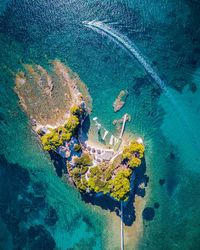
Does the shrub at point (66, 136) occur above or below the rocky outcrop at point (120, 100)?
below

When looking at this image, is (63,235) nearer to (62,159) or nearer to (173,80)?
(62,159)

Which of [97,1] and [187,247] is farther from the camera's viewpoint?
[187,247]

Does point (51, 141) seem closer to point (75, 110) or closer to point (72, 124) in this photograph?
point (72, 124)

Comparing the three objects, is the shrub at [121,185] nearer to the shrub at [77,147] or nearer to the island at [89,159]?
the island at [89,159]

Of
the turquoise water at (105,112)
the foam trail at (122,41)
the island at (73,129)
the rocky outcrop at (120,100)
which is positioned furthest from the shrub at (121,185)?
the foam trail at (122,41)

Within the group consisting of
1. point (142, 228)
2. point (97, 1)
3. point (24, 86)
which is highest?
point (97, 1)

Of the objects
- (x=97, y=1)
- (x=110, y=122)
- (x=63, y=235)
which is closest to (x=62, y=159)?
(x=110, y=122)

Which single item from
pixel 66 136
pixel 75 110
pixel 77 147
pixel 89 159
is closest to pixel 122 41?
pixel 75 110

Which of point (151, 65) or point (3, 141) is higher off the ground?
point (151, 65)

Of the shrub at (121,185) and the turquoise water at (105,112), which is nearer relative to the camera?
the shrub at (121,185)
